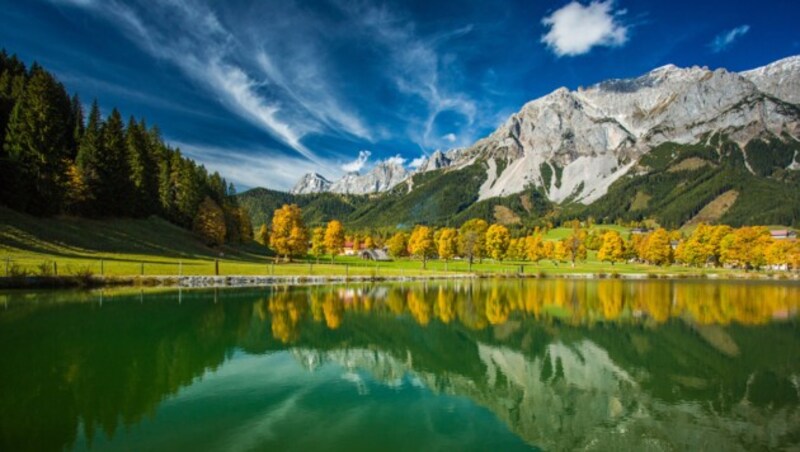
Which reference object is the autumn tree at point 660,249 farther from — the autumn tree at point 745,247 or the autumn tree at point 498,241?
the autumn tree at point 498,241

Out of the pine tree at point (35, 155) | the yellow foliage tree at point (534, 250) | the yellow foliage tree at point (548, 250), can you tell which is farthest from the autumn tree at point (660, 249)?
the pine tree at point (35, 155)

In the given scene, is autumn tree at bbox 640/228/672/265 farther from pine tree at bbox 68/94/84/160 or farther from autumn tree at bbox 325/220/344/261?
pine tree at bbox 68/94/84/160

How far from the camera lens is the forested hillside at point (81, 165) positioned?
58.0m

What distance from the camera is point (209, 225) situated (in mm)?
84312

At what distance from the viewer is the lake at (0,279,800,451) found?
1127 cm

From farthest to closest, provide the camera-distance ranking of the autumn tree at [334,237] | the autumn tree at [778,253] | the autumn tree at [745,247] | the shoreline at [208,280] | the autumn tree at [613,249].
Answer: the autumn tree at [613,249]
the autumn tree at [745,247]
the autumn tree at [778,253]
the autumn tree at [334,237]
the shoreline at [208,280]

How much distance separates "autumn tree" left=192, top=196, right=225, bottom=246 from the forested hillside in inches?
6.8

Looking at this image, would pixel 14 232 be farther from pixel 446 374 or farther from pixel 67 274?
pixel 446 374

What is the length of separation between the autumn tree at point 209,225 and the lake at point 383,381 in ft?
174

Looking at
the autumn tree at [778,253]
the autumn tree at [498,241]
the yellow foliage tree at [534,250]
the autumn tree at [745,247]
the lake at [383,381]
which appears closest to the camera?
the lake at [383,381]

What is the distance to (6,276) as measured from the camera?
39969 millimetres

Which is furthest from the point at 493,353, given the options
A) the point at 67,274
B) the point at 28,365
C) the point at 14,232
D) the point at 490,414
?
the point at 14,232

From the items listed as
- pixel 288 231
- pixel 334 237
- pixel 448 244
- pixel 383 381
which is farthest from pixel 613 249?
pixel 383 381

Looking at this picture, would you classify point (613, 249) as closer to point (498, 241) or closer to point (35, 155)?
point (498, 241)
